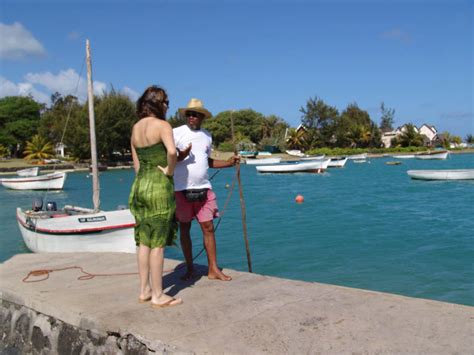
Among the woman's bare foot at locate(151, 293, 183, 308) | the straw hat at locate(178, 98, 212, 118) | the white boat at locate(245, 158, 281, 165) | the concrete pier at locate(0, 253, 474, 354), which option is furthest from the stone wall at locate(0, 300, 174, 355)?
the white boat at locate(245, 158, 281, 165)

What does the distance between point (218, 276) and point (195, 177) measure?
1254 millimetres

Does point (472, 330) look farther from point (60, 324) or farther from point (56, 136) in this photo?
point (56, 136)

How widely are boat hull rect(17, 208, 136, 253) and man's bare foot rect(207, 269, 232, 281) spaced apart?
837 centimetres

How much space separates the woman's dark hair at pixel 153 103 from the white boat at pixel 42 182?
38.7 m

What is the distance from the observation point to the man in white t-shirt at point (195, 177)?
581 centimetres

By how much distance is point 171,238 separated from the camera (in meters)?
5.25

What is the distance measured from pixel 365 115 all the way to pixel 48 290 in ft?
373

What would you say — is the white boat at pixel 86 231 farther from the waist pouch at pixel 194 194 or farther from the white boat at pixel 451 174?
the white boat at pixel 451 174

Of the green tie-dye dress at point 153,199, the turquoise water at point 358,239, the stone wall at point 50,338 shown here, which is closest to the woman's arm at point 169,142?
the green tie-dye dress at point 153,199

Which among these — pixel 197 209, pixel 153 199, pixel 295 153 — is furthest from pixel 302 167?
pixel 153 199

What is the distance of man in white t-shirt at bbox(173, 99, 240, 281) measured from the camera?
5809 millimetres

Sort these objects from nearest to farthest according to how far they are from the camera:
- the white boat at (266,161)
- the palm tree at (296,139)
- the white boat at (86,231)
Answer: the white boat at (86,231), the white boat at (266,161), the palm tree at (296,139)

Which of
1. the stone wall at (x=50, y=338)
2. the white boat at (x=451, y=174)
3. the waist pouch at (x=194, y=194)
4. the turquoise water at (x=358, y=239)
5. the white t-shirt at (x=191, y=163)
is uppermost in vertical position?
the white t-shirt at (x=191, y=163)

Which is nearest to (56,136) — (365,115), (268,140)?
(268,140)
